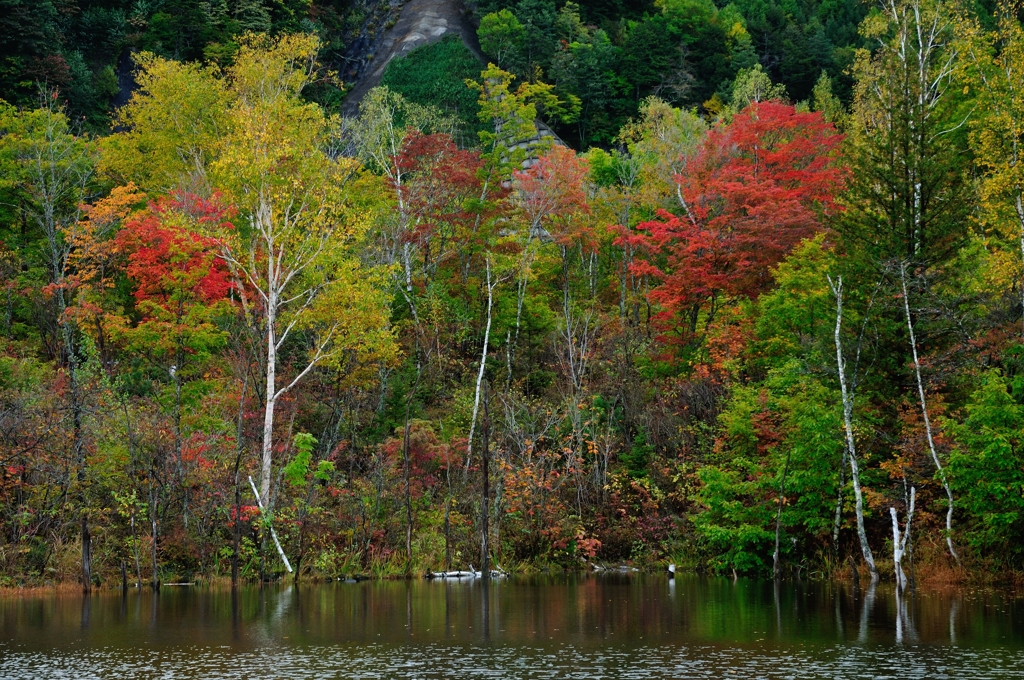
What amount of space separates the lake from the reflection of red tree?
14262 mm

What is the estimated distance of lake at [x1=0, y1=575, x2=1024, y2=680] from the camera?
15.3 m

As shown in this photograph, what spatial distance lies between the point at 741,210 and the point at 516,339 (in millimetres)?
10950

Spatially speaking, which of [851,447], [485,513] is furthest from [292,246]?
[851,447]

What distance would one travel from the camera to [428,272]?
4572 centimetres

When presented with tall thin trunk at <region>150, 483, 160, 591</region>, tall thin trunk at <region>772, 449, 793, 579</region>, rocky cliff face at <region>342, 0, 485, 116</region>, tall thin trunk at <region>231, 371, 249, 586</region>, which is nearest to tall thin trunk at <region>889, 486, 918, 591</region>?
tall thin trunk at <region>772, 449, 793, 579</region>

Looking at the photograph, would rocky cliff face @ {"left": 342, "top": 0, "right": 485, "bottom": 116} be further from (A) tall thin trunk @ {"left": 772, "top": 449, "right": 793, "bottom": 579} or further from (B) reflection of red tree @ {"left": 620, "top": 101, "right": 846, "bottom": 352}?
(A) tall thin trunk @ {"left": 772, "top": 449, "right": 793, "bottom": 579}

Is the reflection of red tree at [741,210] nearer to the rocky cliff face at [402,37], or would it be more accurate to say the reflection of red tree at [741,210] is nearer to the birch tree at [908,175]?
the birch tree at [908,175]

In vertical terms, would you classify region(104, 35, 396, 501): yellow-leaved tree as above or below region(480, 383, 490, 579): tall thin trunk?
above

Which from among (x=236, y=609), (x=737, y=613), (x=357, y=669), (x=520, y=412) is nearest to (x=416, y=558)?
(x=520, y=412)

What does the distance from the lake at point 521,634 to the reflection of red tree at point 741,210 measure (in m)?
14.3

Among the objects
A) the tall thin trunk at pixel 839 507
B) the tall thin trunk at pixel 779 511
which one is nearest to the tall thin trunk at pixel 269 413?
the tall thin trunk at pixel 779 511

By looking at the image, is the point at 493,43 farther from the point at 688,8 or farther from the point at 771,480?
the point at 771,480

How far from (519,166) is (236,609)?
1065 inches

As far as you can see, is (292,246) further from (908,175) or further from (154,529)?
(908,175)
